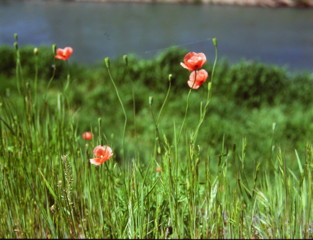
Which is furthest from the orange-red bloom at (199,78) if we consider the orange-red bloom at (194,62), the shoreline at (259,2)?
the shoreline at (259,2)

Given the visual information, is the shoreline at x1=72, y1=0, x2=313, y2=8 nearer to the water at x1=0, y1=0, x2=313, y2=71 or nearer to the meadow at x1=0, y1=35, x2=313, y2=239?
the water at x1=0, y1=0, x2=313, y2=71

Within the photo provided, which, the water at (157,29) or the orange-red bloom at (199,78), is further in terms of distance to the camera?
the water at (157,29)

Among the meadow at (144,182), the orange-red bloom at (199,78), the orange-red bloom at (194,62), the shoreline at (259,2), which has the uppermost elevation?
the orange-red bloom at (194,62)

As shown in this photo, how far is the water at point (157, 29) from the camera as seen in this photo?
7160 mm

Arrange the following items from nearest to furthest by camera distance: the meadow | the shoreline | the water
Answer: the meadow < the water < the shoreline

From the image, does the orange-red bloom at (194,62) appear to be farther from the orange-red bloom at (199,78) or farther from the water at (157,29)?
the water at (157,29)

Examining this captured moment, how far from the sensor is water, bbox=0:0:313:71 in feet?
23.5

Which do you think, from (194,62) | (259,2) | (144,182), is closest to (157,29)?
(259,2)

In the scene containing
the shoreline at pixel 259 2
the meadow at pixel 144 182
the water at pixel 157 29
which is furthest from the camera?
the shoreline at pixel 259 2

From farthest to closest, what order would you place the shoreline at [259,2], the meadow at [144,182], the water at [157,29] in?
1. the shoreline at [259,2]
2. the water at [157,29]
3. the meadow at [144,182]

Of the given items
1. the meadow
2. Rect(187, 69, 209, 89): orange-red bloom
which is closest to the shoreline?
the meadow

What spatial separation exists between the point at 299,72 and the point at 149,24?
5.13m

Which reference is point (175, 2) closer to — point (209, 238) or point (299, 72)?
point (299, 72)

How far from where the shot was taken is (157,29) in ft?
30.8
